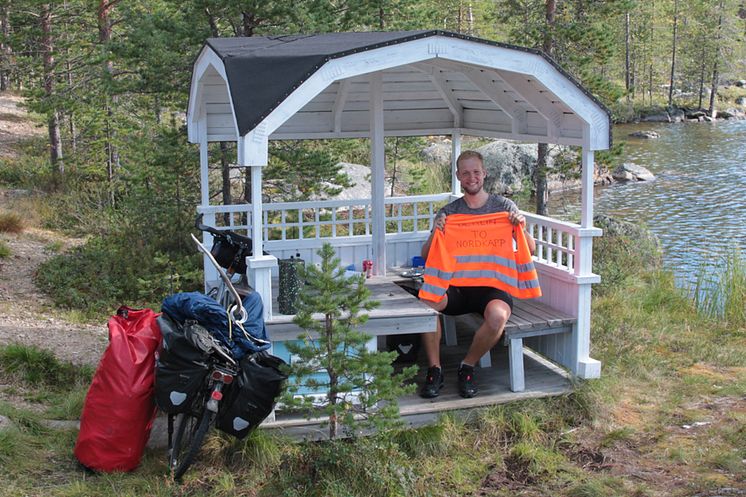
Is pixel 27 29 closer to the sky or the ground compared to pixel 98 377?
closer to the sky

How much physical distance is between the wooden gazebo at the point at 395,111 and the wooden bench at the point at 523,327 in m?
0.10

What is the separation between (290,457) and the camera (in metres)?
5.28

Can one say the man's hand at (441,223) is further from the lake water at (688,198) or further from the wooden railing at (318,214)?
the lake water at (688,198)

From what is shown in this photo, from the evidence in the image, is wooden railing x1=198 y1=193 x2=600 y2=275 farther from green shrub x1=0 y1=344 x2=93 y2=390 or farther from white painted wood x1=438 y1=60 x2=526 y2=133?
green shrub x1=0 y1=344 x2=93 y2=390

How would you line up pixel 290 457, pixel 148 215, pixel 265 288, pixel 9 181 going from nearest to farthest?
pixel 290 457 < pixel 265 288 < pixel 148 215 < pixel 9 181

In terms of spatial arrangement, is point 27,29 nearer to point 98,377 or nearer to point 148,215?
point 148,215

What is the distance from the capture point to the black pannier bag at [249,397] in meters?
4.88

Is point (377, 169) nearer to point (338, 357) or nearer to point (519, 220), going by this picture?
point (519, 220)

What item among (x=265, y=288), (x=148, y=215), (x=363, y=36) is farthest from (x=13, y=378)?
(x=148, y=215)

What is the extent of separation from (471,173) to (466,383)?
145 centimetres

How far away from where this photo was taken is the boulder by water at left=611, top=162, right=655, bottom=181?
76.5ft

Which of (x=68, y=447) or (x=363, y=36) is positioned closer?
(x=68, y=447)

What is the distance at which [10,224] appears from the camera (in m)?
12.3

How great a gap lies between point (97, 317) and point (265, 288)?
13.3ft
